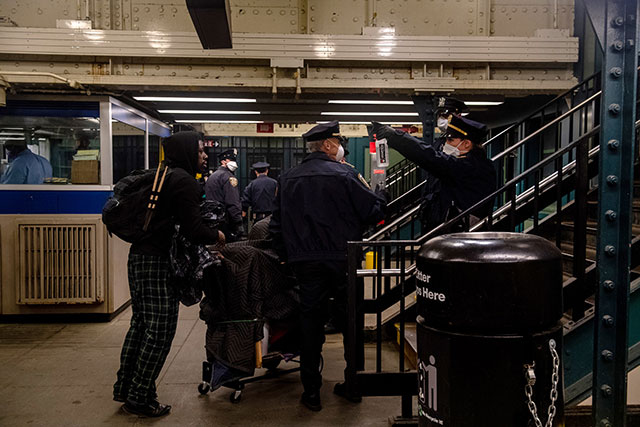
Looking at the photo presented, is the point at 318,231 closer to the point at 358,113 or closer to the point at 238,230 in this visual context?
the point at 358,113

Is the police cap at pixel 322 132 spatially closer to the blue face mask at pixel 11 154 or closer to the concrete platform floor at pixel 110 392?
the concrete platform floor at pixel 110 392

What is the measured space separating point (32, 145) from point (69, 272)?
1610 millimetres

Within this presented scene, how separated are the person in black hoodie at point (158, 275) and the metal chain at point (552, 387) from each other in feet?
7.78

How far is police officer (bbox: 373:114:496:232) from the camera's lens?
4.03 m

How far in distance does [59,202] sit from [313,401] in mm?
4188

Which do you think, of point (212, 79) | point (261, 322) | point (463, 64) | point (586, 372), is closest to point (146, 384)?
point (261, 322)

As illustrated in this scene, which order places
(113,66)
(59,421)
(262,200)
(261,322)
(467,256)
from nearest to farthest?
(467,256)
(59,421)
(261,322)
(113,66)
(262,200)

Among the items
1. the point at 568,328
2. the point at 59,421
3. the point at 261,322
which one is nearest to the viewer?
the point at 568,328

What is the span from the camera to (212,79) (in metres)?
6.30

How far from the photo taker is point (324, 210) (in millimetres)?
4020

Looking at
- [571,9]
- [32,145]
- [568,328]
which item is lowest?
[568,328]

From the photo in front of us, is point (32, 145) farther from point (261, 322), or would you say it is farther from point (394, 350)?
point (394, 350)

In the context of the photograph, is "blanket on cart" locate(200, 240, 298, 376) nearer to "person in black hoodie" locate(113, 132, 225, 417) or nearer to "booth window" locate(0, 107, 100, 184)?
"person in black hoodie" locate(113, 132, 225, 417)

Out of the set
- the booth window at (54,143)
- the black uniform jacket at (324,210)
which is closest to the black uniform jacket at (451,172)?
the black uniform jacket at (324,210)
